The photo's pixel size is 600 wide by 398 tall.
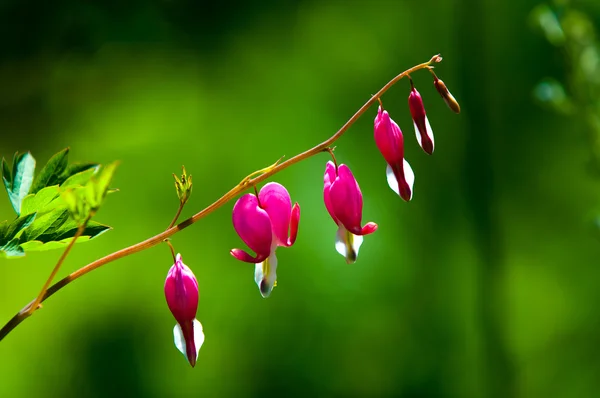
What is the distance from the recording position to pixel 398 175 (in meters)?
0.56

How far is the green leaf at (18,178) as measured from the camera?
560 millimetres

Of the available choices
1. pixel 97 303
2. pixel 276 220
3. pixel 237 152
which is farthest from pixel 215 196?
pixel 276 220

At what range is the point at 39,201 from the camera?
534mm

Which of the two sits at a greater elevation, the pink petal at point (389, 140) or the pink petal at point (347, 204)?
the pink petal at point (389, 140)

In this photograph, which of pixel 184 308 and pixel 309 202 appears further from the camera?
pixel 309 202

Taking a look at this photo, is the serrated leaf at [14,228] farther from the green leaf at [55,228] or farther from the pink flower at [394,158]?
the pink flower at [394,158]

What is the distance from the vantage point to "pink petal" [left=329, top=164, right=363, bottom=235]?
0.57 m

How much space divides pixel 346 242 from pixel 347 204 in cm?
3

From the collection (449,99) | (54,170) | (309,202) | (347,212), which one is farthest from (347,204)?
(309,202)

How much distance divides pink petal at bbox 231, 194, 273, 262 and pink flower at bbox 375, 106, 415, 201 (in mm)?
107

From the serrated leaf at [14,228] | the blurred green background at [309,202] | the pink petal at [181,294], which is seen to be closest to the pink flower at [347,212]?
the pink petal at [181,294]

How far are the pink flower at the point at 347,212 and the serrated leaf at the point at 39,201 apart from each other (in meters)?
0.22

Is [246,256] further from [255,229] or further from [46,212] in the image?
[46,212]

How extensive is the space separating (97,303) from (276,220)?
1717mm
